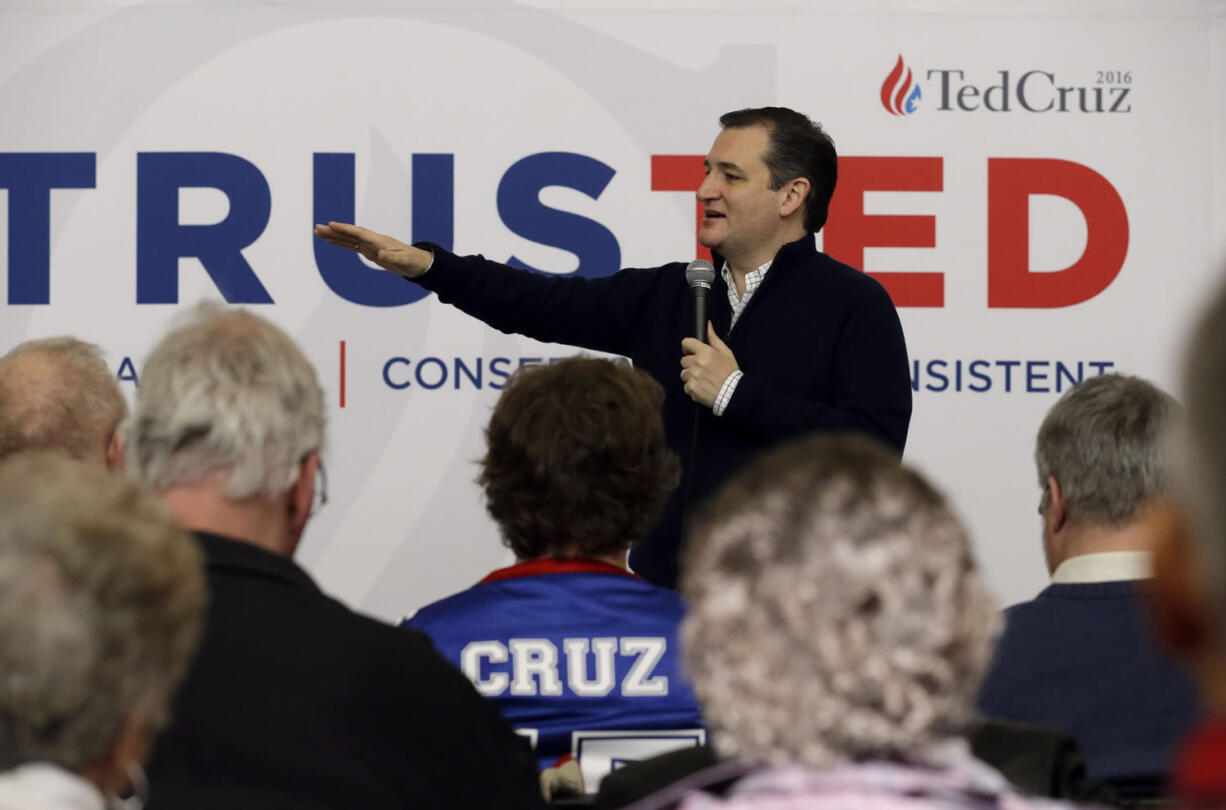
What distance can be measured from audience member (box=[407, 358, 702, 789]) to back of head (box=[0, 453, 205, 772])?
3.02 ft

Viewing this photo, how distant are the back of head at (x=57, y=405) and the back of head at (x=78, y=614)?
1504 millimetres

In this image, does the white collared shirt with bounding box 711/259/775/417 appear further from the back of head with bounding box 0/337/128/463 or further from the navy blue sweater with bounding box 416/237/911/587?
the back of head with bounding box 0/337/128/463

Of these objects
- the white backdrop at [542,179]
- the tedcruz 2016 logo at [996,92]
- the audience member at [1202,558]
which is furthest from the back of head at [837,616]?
the tedcruz 2016 logo at [996,92]

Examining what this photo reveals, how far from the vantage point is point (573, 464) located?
206 centimetres

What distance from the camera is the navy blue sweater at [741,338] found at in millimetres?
3156

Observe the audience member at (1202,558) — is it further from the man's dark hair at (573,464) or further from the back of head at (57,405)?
the back of head at (57,405)

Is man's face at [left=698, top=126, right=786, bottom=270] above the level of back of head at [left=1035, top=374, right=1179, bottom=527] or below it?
above

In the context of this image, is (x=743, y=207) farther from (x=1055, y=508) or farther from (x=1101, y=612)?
(x=1101, y=612)

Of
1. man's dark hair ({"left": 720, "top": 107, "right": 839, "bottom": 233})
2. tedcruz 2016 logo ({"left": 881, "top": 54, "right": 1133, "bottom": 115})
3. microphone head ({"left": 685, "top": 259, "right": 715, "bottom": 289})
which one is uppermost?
tedcruz 2016 logo ({"left": 881, "top": 54, "right": 1133, "bottom": 115})

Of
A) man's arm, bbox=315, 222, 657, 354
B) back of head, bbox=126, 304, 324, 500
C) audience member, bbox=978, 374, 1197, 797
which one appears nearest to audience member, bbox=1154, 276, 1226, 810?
audience member, bbox=978, 374, 1197, 797

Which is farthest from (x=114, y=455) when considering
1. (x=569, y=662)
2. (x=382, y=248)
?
(x=382, y=248)

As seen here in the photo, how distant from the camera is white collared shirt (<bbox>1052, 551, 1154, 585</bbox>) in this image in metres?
2.05

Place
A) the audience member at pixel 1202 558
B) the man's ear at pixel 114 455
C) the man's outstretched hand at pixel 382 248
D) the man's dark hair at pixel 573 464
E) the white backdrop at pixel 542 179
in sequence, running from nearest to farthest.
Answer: the audience member at pixel 1202 558, the man's dark hair at pixel 573 464, the man's ear at pixel 114 455, the man's outstretched hand at pixel 382 248, the white backdrop at pixel 542 179

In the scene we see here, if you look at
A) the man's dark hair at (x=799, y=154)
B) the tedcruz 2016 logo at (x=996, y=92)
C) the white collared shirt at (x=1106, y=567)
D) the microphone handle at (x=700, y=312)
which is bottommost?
the white collared shirt at (x=1106, y=567)
